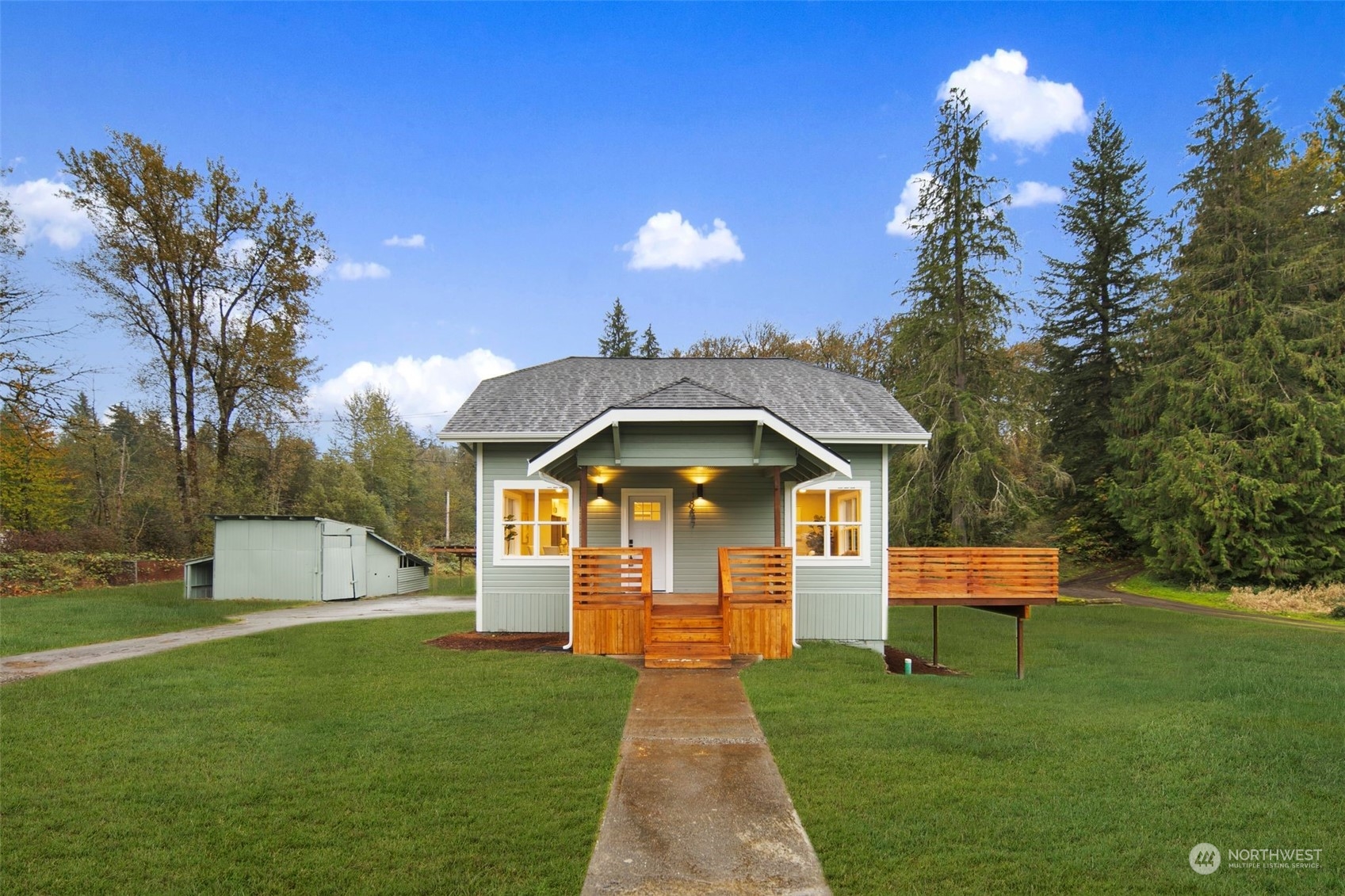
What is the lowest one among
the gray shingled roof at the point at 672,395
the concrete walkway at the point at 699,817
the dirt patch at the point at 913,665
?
the dirt patch at the point at 913,665

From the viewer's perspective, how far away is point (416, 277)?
23.9 metres

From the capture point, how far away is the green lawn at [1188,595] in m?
15.2

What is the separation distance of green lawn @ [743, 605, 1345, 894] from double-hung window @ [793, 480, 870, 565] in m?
2.13

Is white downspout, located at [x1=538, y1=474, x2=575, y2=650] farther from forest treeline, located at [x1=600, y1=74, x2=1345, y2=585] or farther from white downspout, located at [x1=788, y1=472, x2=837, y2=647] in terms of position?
forest treeline, located at [x1=600, y1=74, x2=1345, y2=585]

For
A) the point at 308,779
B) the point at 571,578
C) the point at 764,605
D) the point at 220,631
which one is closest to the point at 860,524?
the point at 764,605

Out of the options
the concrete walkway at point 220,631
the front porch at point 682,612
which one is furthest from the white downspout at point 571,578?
the concrete walkway at point 220,631

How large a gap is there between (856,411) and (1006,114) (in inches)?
538

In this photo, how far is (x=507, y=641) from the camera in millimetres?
10750

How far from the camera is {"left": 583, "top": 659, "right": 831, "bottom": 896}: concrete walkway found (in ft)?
11.6

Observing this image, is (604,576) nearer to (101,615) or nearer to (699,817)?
(699,817)

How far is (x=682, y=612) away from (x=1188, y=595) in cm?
1693

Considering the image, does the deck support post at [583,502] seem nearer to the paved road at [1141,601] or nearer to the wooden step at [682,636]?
the wooden step at [682,636]

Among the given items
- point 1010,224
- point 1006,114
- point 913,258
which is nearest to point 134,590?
point 913,258

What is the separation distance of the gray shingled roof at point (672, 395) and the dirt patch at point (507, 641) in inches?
133
